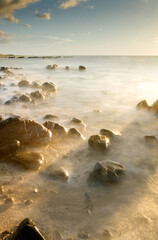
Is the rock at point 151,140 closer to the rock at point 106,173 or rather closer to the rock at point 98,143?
the rock at point 98,143

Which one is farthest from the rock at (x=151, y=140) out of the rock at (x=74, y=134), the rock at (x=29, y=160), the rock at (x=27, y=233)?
the rock at (x=27, y=233)

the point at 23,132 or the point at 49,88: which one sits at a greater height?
the point at 49,88

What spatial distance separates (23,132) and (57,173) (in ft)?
4.15

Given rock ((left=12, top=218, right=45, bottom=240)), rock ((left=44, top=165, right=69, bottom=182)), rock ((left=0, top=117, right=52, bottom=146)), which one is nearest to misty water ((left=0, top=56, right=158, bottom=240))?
rock ((left=44, top=165, right=69, bottom=182))

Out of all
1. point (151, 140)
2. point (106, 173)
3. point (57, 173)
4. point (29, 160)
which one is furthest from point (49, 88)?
point (106, 173)

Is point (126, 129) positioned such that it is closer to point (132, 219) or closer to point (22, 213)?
point (132, 219)

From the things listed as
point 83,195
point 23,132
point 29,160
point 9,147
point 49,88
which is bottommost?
point 83,195

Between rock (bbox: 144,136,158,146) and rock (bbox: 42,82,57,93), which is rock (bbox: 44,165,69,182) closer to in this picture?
rock (bbox: 144,136,158,146)

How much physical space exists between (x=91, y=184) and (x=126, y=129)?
8.42ft

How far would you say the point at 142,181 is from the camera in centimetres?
296

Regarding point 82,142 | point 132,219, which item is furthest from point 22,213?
point 82,142

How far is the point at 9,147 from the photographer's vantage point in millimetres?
3521

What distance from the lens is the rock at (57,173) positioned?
117 inches

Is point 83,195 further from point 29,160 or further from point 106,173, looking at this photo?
point 29,160
